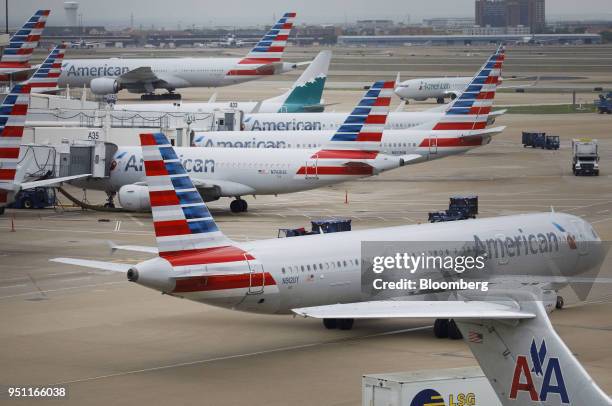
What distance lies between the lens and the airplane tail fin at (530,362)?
2108cm

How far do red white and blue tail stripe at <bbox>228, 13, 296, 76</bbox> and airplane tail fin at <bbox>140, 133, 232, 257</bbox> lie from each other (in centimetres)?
10432

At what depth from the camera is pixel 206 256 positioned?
37.1 m

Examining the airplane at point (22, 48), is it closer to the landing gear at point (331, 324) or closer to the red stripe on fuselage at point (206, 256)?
the landing gear at point (331, 324)

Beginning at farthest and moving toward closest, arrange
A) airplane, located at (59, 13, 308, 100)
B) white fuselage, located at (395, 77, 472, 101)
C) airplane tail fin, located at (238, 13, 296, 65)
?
1. white fuselage, located at (395, 77, 472, 101)
2. airplane, located at (59, 13, 308, 100)
3. airplane tail fin, located at (238, 13, 296, 65)

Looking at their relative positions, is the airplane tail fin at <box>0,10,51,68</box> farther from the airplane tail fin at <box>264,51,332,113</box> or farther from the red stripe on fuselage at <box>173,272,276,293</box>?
the red stripe on fuselage at <box>173,272,276,293</box>

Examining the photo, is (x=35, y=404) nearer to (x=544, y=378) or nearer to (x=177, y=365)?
(x=177, y=365)

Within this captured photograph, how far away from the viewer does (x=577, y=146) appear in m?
92.2

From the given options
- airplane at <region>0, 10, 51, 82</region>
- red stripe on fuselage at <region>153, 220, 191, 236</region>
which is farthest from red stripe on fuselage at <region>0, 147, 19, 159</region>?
airplane at <region>0, 10, 51, 82</region>

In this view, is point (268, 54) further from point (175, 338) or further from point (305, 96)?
point (175, 338)

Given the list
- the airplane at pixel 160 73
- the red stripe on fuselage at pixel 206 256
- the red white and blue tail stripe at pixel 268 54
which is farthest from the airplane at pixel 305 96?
the red stripe on fuselage at pixel 206 256

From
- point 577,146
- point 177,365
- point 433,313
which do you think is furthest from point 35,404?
point 577,146

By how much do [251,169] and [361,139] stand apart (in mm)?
6440

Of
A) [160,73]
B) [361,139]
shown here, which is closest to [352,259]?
[361,139]

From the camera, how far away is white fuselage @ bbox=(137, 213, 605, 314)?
124 feet
